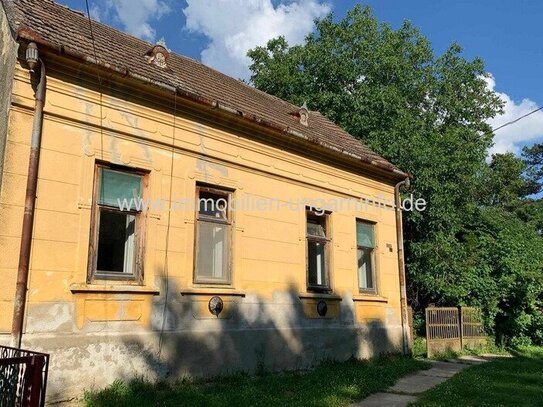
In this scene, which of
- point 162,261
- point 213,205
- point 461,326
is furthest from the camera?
point 461,326

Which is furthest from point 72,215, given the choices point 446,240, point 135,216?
point 446,240

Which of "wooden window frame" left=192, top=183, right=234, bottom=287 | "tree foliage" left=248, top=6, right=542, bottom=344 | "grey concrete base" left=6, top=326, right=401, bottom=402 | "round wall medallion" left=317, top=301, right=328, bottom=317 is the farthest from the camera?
"tree foliage" left=248, top=6, right=542, bottom=344

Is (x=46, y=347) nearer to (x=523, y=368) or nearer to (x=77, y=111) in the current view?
(x=77, y=111)

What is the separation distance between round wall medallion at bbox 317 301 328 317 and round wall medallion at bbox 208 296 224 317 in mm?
2546

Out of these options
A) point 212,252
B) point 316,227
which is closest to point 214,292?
point 212,252

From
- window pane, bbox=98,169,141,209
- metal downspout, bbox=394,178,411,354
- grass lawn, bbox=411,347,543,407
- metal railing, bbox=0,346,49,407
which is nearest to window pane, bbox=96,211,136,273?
window pane, bbox=98,169,141,209

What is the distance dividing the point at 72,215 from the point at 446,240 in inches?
514

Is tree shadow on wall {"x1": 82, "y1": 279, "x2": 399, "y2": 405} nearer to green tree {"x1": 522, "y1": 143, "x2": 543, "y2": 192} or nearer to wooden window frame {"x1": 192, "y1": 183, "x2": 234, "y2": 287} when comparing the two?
wooden window frame {"x1": 192, "y1": 183, "x2": 234, "y2": 287}

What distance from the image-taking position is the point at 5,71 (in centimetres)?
684

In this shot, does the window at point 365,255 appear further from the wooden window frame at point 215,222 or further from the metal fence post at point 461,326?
the wooden window frame at point 215,222

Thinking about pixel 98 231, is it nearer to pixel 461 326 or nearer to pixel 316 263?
pixel 316 263

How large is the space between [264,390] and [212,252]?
241cm

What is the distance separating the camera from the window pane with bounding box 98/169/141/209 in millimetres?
7145

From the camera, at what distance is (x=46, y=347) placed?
6094 millimetres
